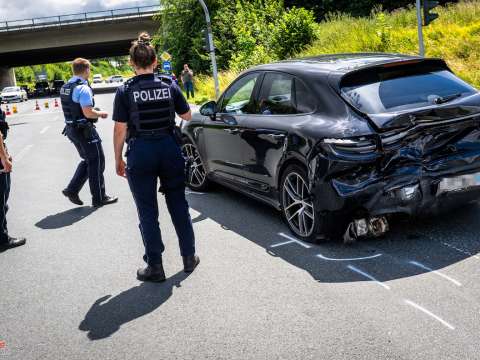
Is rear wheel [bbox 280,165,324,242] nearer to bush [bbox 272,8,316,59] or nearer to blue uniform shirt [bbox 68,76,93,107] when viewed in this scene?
blue uniform shirt [bbox 68,76,93,107]

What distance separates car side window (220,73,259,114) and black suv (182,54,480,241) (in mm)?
438

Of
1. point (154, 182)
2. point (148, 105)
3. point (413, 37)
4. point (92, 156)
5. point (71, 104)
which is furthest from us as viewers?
point (413, 37)

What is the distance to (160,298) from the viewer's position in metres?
4.38

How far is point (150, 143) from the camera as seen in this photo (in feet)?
15.0

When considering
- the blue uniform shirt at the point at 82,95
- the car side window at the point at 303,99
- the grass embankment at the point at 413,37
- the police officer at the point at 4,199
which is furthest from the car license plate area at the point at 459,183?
the grass embankment at the point at 413,37

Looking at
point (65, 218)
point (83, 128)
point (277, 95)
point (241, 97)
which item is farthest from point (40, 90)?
point (277, 95)

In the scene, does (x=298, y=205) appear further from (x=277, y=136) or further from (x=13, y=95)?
(x=13, y=95)

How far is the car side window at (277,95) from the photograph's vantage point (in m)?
5.62

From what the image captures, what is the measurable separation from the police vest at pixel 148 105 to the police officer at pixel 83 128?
2735 millimetres

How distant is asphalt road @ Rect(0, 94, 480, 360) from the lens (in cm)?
352

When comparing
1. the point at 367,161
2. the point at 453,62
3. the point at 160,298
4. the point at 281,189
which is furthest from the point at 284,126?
the point at 453,62

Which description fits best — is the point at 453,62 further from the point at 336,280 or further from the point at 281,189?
the point at 336,280

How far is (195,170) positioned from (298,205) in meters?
2.61

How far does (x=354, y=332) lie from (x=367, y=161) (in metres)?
1.62
